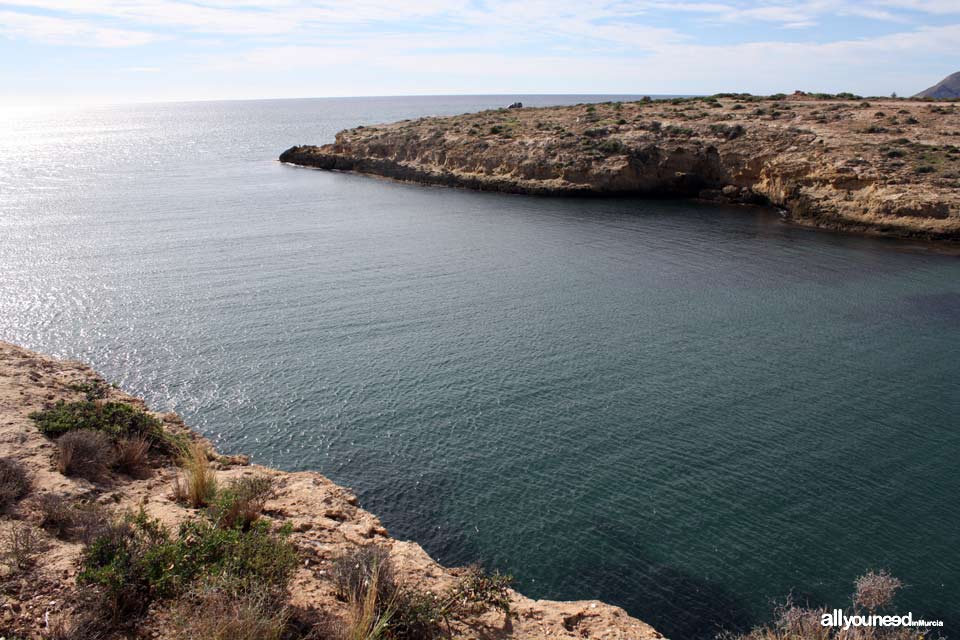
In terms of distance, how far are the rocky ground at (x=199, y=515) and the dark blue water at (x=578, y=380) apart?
1.24 m

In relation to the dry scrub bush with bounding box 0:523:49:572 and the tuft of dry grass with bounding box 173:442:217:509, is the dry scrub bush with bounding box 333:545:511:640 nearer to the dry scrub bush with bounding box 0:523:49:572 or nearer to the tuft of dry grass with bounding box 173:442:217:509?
the tuft of dry grass with bounding box 173:442:217:509

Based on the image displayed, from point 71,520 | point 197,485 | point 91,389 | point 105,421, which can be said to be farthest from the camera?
point 91,389

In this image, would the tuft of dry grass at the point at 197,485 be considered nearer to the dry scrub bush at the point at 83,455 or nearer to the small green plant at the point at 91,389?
the dry scrub bush at the point at 83,455

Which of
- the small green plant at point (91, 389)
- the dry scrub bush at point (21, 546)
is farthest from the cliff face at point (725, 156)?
the dry scrub bush at point (21, 546)

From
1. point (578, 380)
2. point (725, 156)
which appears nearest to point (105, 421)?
point (578, 380)

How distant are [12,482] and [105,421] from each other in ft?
11.2

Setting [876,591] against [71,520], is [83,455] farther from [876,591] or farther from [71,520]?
[876,591]

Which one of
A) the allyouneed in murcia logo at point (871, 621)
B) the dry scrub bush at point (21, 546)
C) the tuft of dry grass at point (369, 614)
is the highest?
the dry scrub bush at point (21, 546)

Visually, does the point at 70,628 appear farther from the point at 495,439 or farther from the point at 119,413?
the point at 495,439

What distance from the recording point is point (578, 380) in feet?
66.3

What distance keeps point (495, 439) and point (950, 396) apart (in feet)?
46.6

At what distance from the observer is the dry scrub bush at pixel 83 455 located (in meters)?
12.0

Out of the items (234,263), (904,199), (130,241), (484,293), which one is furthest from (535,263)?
(904,199)

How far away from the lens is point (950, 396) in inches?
770
